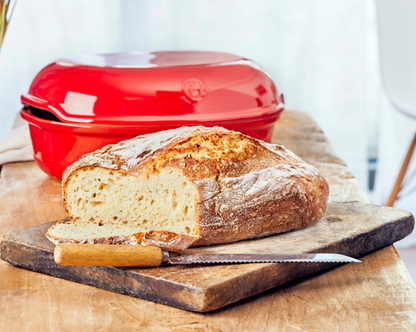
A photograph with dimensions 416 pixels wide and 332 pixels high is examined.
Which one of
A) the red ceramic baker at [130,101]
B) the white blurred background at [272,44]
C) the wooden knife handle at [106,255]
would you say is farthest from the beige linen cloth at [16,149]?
the white blurred background at [272,44]

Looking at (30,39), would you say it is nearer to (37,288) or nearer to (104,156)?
(104,156)

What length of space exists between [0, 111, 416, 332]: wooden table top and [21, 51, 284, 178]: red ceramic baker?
1.38 ft

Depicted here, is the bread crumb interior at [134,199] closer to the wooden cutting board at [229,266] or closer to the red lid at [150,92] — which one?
the wooden cutting board at [229,266]

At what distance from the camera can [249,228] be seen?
870mm

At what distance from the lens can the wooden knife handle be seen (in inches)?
28.5

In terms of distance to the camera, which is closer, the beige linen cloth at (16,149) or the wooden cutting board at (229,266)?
the wooden cutting board at (229,266)

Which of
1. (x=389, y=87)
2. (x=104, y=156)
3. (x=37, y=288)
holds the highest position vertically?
(x=104, y=156)

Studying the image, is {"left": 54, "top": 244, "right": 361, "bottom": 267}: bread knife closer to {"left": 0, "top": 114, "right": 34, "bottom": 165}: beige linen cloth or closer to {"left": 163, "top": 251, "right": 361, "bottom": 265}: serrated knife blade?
{"left": 163, "top": 251, "right": 361, "bottom": 265}: serrated knife blade

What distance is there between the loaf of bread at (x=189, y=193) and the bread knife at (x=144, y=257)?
5 cm

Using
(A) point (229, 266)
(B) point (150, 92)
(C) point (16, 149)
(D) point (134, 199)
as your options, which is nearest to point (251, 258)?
(A) point (229, 266)

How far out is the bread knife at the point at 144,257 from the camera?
0.72 meters

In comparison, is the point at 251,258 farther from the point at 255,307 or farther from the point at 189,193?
the point at 189,193

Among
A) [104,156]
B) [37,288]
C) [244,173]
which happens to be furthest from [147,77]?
[37,288]

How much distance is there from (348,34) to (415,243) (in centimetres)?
126
